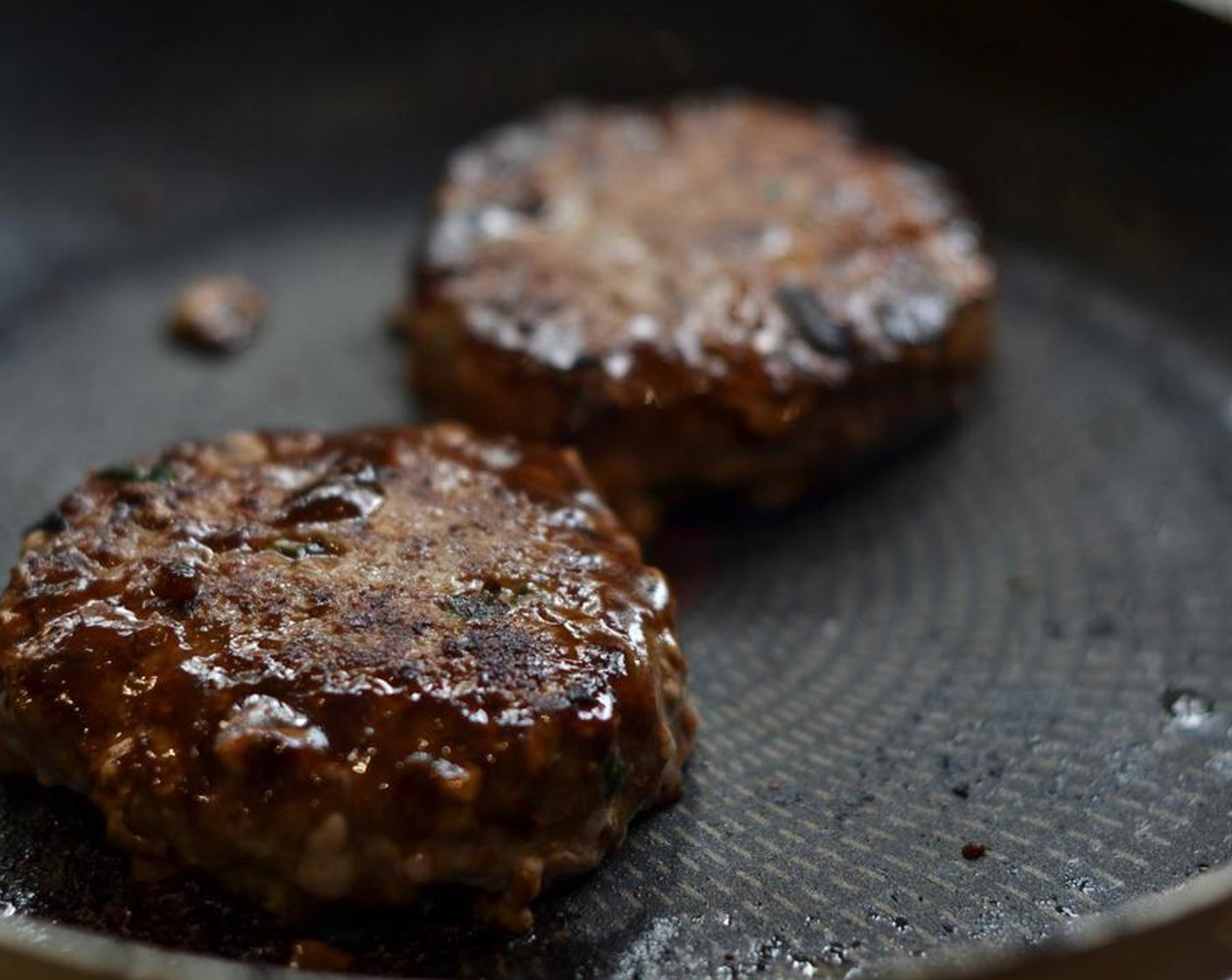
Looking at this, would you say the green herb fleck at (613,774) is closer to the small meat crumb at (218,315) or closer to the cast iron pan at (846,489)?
the cast iron pan at (846,489)

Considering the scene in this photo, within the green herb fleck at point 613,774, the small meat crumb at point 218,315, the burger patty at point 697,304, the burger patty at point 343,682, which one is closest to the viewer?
the burger patty at point 343,682

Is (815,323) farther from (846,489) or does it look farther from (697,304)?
(846,489)

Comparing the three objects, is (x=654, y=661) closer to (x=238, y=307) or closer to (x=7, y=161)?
(x=238, y=307)

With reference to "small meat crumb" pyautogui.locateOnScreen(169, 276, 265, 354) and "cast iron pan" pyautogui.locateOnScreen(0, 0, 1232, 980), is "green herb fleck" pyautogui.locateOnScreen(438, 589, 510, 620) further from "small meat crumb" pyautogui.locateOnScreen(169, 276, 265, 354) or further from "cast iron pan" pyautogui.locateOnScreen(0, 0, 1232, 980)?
"small meat crumb" pyautogui.locateOnScreen(169, 276, 265, 354)

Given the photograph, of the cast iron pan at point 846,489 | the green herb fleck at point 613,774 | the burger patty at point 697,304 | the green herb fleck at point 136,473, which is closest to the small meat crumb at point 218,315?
the cast iron pan at point 846,489

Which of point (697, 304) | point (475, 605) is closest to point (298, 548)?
point (475, 605)

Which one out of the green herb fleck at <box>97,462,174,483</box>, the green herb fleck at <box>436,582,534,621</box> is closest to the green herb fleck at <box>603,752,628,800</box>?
the green herb fleck at <box>436,582,534,621</box>

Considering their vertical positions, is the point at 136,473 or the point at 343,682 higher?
the point at 343,682

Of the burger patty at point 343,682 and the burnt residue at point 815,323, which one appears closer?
the burger patty at point 343,682
